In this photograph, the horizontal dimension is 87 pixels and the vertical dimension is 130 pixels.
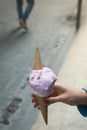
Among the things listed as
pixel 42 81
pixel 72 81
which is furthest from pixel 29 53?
pixel 42 81

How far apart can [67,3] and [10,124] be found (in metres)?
2.84

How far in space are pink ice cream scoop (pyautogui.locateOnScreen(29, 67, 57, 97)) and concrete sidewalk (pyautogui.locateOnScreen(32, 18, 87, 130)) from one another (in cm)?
125

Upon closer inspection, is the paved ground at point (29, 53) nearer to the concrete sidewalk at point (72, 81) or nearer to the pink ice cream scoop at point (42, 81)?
the concrete sidewalk at point (72, 81)

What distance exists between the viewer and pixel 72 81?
2.90m

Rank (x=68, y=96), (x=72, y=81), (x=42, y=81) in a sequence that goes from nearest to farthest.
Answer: (x=42, y=81) → (x=68, y=96) → (x=72, y=81)

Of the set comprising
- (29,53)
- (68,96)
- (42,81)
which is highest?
(42,81)

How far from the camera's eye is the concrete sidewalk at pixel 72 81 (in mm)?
2381

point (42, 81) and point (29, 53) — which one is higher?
point (42, 81)

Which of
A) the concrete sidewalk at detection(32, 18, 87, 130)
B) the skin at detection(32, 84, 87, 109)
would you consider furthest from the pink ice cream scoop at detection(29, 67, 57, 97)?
the concrete sidewalk at detection(32, 18, 87, 130)

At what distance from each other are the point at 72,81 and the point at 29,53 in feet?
2.49

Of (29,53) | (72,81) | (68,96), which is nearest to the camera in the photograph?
(68,96)

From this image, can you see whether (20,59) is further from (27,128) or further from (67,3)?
(67,3)

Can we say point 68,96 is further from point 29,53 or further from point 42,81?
point 29,53

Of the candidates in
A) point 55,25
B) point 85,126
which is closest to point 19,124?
point 85,126
